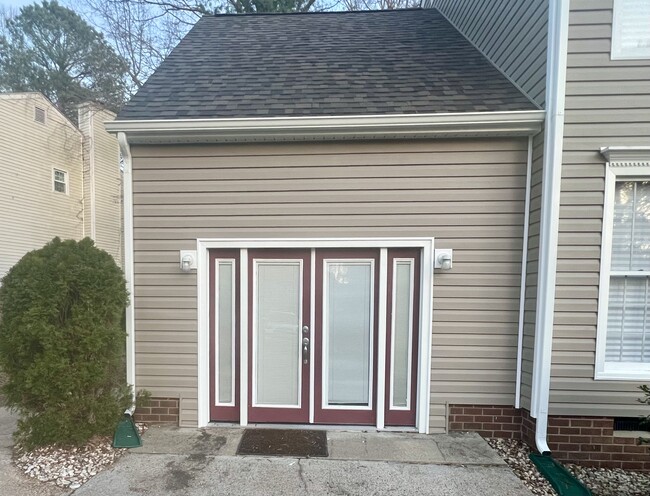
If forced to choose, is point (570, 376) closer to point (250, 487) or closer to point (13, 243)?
point (250, 487)

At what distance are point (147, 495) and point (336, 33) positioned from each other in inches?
240

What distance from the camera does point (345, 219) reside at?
11.6 feet

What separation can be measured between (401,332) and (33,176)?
12131 mm

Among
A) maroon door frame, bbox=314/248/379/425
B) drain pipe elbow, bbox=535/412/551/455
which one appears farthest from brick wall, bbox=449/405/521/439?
maroon door frame, bbox=314/248/379/425

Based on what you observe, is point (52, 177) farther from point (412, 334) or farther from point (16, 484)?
point (412, 334)

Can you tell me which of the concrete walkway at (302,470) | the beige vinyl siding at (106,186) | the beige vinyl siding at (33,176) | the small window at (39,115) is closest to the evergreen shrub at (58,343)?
the concrete walkway at (302,470)

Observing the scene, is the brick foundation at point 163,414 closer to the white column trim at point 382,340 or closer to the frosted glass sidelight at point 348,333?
the frosted glass sidelight at point 348,333

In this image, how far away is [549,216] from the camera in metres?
3.12

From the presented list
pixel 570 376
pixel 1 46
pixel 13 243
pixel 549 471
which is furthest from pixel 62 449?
pixel 1 46

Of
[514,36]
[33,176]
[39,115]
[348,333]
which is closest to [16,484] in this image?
[348,333]

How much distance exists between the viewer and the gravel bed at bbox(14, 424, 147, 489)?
2.81m

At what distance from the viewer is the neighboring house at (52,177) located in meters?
9.87

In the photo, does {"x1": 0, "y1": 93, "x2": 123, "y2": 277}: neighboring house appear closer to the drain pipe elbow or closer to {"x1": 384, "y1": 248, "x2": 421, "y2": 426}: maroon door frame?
{"x1": 384, "y1": 248, "x2": 421, "y2": 426}: maroon door frame

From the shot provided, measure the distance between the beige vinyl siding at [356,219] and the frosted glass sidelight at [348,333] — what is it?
470 mm
